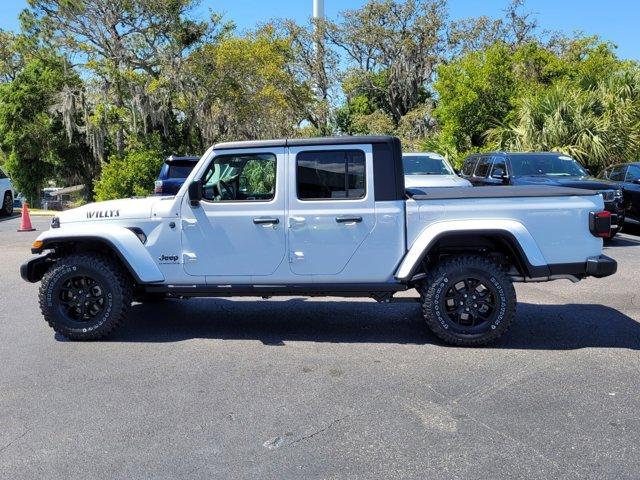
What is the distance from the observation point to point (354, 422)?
13.2ft

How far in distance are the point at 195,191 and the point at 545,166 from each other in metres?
8.88

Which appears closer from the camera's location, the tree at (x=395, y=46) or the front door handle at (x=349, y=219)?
the front door handle at (x=349, y=219)

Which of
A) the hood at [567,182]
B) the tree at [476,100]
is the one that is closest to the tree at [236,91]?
the tree at [476,100]

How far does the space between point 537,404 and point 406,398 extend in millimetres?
931

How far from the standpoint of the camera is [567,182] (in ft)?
35.9

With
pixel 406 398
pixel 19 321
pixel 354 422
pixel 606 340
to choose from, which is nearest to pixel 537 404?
pixel 406 398

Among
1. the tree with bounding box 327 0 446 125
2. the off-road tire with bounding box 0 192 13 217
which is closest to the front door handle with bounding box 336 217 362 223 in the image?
the off-road tire with bounding box 0 192 13 217

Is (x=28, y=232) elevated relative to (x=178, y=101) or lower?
lower

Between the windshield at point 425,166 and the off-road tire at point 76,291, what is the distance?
28.0 ft

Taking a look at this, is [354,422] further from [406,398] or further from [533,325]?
[533,325]

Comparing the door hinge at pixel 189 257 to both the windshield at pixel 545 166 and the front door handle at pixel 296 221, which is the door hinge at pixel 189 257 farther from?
the windshield at pixel 545 166

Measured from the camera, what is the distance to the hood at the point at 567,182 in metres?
10.9

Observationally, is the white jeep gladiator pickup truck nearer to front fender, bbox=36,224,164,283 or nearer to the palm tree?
front fender, bbox=36,224,164,283

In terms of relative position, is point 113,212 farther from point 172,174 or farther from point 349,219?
point 172,174
